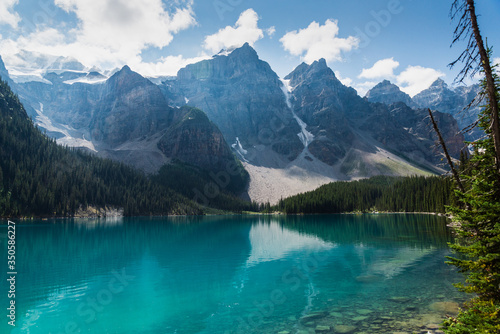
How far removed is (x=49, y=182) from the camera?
5866 inches

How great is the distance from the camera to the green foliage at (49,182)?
13238 centimetres

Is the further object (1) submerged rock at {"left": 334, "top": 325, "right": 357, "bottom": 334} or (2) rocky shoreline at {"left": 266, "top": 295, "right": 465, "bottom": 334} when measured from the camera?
(2) rocky shoreline at {"left": 266, "top": 295, "right": 465, "bottom": 334}

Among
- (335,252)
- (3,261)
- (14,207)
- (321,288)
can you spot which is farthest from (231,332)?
(14,207)

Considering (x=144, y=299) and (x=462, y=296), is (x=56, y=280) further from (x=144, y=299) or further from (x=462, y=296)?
(x=462, y=296)

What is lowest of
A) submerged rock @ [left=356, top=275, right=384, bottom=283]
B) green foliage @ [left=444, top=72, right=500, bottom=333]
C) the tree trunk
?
submerged rock @ [left=356, top=275, right=384, bottom=283]

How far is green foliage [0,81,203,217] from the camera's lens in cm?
13238

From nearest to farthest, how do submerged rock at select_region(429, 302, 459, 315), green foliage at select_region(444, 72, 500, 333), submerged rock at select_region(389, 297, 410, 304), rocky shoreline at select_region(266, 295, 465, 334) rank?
green foliage at select_region(444, 72, 500, 333)
rocky shoreline at select_region(266, 295, 465, 334)
submerged rock at select_region(429, 302, 459, 315)
submerged rock at select_region(389, 297, 410, 304)

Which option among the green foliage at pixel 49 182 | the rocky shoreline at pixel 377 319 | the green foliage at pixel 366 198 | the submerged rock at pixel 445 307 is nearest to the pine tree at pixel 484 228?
the rocky shoreline at pixel 377 319

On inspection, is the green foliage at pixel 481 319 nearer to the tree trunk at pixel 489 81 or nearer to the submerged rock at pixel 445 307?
the tree trunk at pixel 489 81

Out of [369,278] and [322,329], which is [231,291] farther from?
[369,278]

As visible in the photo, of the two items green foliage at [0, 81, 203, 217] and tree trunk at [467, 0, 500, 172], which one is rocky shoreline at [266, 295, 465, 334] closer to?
tree trunk at [467, 0, 500, 172]

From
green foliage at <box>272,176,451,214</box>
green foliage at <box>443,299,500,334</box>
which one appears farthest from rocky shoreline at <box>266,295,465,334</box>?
green foliage at <box>272,176,451,214</box>

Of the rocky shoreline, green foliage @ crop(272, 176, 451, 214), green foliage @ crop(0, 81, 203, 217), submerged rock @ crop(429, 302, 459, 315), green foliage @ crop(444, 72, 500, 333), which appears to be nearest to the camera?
green foliage @ crop(444, 72, 500, 333)

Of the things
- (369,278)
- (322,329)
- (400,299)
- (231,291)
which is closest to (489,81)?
(322,329)
